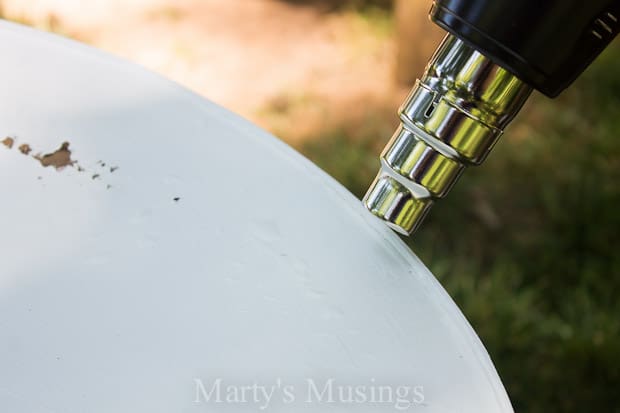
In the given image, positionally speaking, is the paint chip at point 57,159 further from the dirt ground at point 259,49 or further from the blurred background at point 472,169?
the dirt ground at point 259,49

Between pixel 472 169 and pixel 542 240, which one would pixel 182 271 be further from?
pixel 472 169

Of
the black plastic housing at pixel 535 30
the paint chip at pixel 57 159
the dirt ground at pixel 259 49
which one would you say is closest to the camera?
the black plastic housing at pixel 535 30

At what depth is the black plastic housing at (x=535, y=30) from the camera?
1.18 feet

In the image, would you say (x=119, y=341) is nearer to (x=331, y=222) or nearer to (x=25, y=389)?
(x=25, y=389)

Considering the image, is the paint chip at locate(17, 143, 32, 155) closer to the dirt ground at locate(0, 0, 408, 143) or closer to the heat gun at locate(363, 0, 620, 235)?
the heat gun at locate(363, 0, 620, 235)

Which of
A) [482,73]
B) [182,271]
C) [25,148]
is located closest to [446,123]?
[482,73]

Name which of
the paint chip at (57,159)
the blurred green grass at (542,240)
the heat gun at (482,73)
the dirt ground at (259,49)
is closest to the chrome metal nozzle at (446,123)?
the heat gun at (482,73)

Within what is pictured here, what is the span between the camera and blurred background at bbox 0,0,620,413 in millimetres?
1063

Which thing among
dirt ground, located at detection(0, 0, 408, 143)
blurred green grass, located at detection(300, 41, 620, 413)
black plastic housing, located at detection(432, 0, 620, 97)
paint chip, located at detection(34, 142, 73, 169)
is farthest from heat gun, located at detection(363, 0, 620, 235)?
dirt ground, located at detection(0, 0, 408, 143)

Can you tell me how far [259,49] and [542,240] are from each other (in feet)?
2.83

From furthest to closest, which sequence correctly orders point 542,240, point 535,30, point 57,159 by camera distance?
1. point 542,240
2. point 57,159
3. point 535,30

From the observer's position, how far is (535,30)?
14.2 inches

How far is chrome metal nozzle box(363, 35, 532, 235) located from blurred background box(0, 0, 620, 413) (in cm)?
71

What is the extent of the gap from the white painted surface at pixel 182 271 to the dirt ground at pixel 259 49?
0.94 m
